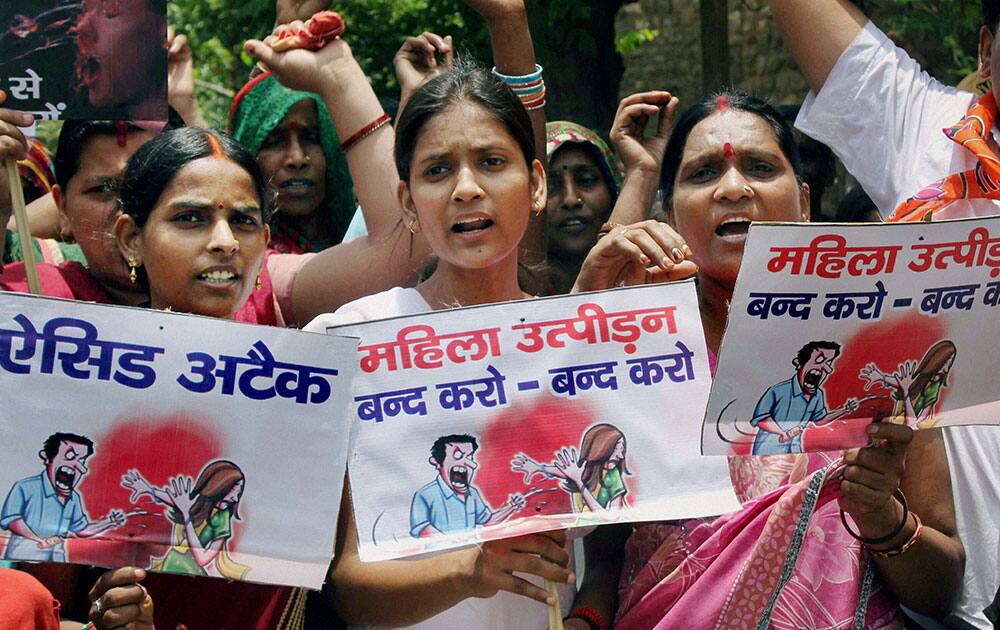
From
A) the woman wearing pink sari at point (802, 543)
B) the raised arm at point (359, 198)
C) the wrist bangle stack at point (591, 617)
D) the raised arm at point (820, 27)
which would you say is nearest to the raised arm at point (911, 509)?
the woman wearing pink sari at point (802, 543)

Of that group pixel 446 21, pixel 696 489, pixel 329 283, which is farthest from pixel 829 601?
pixel 446 21

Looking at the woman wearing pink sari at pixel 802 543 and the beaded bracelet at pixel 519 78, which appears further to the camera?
the beaded bracelet at pixel 519 78

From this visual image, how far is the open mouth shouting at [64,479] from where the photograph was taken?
86.7 inches

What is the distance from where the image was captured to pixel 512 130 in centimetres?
287

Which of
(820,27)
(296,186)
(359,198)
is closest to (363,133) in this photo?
(359,198)

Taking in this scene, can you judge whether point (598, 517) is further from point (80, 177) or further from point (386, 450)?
point (80, 177)

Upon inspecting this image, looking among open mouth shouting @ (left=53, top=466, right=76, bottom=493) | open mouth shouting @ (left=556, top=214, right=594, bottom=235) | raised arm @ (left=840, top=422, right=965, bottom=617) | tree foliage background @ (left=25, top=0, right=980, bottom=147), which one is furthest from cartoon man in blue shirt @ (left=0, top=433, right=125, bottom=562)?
tree foliage background @ (left=25, top=0, right=980, bottom=147)

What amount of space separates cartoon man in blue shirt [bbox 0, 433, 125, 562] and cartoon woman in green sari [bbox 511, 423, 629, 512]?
2.35 ft

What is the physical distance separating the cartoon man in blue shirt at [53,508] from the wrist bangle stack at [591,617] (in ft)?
2.92

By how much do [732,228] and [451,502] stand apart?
988mm

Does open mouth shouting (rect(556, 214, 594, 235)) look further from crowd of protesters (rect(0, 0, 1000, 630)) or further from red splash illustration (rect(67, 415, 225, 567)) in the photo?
red splash illustration (rect(67, 415, 225, 567))

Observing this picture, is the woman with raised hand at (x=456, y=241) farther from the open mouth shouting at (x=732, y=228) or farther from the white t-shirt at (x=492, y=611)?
the open mouth shouting at (x=732, y=228)

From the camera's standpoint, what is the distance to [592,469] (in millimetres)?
2332

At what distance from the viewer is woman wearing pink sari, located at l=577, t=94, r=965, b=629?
2.39 meters
